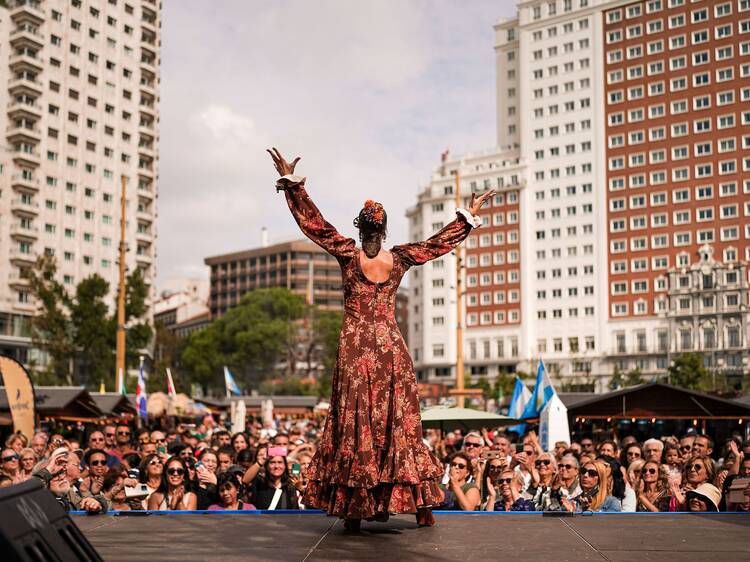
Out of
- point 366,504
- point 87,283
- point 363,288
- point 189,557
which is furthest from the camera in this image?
point 87,283

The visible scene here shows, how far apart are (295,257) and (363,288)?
125 metres

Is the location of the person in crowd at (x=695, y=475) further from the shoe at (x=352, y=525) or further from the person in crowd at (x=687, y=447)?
the shoe at (x=352, y=525)

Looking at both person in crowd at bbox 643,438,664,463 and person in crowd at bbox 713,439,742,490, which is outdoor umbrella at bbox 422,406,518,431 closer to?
person in crowd at bbox 643,438,664,463

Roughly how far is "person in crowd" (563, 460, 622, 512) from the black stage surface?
1.63 m

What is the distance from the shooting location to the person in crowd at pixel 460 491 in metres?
7.28

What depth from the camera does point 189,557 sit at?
449cm

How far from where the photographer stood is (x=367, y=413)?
5727mm

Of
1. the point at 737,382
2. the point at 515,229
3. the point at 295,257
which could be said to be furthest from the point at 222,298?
the point at 737,382

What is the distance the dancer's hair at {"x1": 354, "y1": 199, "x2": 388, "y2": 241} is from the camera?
609cm

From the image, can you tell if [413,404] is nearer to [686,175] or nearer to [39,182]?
[39,182]

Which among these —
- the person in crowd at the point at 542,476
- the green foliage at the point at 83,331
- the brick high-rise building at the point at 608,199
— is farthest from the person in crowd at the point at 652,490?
the brick high-rise building at the point at 608,199

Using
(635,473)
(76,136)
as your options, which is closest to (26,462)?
(635,473)

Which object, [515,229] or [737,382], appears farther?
[515,229]

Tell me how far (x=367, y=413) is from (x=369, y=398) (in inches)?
4.0
